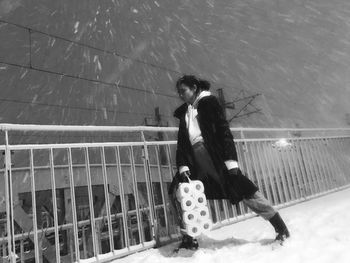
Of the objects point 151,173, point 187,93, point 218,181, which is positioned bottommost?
point 218,181

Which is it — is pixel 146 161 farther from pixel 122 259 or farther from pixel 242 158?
pixel 242 158

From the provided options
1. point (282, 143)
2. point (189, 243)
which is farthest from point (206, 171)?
point (282, 143)

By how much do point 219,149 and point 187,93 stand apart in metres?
0.61

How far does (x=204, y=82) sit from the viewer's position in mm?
3061

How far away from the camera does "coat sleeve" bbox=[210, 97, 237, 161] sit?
9.15 feet

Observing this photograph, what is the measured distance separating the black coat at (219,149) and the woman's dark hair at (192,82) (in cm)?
19

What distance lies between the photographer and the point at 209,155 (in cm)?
292

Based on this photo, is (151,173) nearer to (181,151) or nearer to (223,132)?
(181,151)

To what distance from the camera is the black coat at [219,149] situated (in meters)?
2.78

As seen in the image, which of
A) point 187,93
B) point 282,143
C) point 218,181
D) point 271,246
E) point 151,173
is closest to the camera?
point 271,246

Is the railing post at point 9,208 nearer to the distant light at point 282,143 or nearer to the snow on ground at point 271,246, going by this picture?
the snow on ground at point 271,246

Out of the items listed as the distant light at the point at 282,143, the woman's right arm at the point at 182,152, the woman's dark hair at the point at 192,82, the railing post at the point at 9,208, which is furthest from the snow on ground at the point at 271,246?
the distant light at the point at 282,143

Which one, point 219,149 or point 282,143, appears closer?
point 219,149

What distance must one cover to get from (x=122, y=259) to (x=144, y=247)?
0.99 ft
